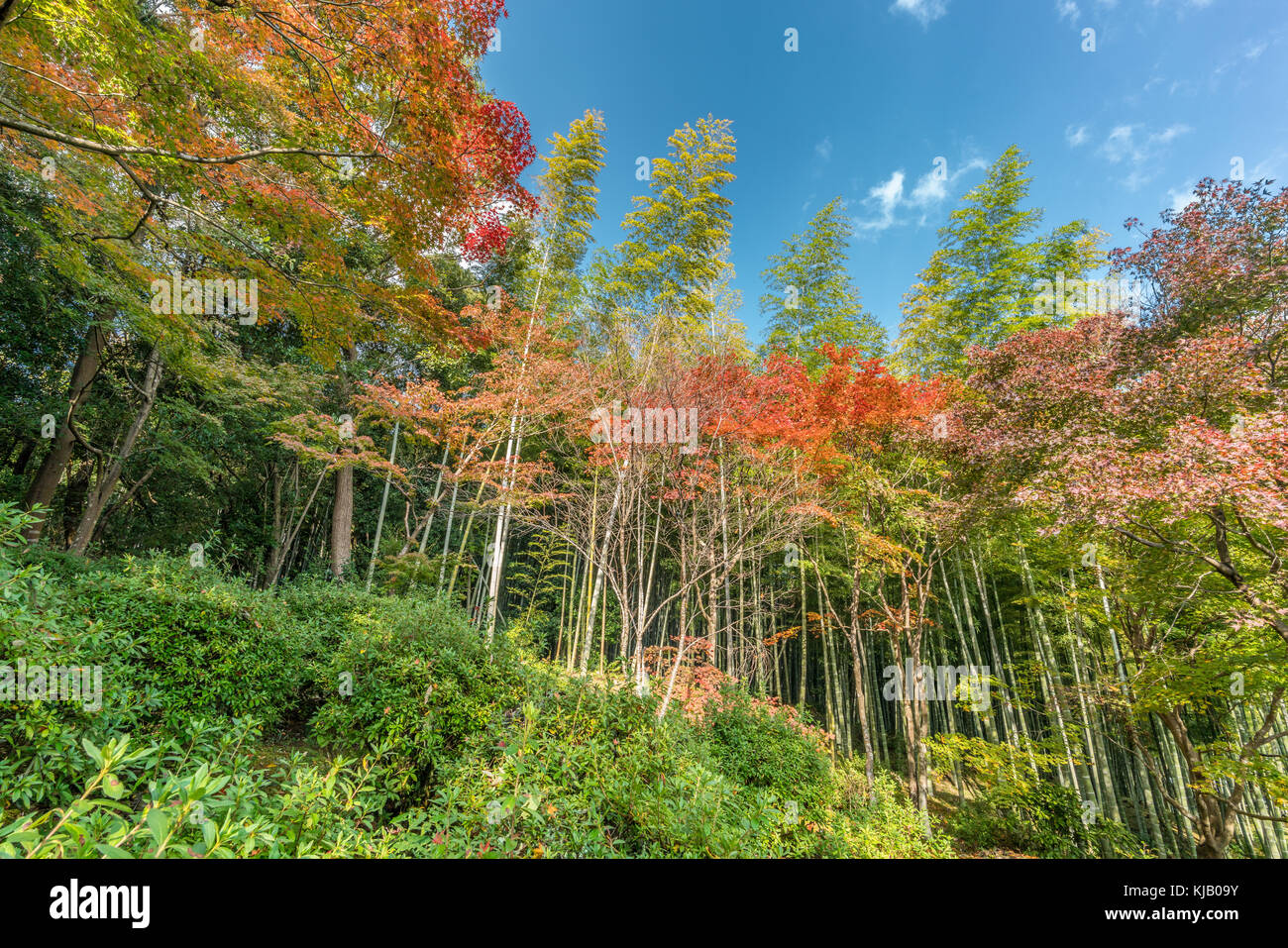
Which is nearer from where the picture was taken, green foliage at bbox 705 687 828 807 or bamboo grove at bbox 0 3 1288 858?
bamboo grove at bbox 0 3 1288 858

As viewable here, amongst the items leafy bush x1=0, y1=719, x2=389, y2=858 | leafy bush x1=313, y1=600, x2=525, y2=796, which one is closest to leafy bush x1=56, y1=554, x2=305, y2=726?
leafy bush x1=313, y1=600, x2=525, y2=796

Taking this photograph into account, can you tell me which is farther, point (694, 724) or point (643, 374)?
point (643, 374)

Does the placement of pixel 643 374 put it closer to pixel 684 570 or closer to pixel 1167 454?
pixel 684 570

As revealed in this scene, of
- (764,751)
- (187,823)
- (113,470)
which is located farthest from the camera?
(113,470)

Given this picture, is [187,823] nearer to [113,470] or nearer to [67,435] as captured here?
[113,470]

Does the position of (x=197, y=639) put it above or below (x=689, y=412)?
below

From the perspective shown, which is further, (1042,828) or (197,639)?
(1042,828)

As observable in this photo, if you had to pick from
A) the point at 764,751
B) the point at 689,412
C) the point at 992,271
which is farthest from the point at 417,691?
the point at 992,271

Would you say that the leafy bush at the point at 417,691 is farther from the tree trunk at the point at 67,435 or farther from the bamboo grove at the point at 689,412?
the tree trunk at the point at 67,435

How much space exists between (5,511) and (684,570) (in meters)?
5.57

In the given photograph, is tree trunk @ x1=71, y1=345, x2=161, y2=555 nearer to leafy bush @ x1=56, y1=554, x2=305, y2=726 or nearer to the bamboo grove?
the bamboo grove

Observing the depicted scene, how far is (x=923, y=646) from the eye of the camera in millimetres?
10867
